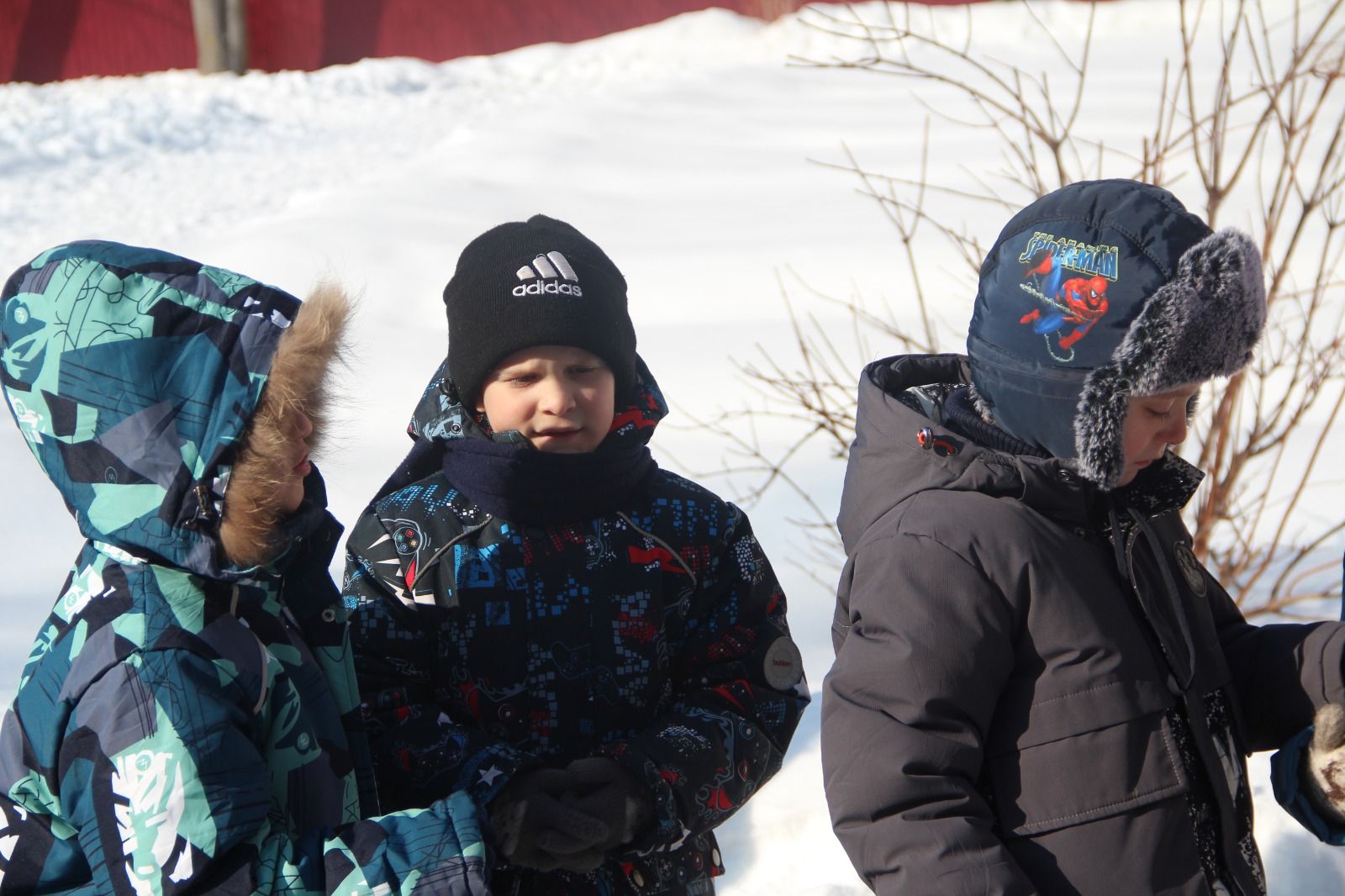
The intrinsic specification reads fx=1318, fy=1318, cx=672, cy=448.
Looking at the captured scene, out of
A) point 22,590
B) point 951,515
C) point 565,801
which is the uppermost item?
point 951,515

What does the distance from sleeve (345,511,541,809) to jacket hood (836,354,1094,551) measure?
590 mm

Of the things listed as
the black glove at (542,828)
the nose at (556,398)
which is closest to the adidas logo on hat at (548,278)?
the nose at (556,398)

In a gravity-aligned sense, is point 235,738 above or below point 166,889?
above

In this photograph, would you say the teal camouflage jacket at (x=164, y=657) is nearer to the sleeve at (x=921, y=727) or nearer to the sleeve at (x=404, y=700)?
the sleeve at (x=404, y=700)

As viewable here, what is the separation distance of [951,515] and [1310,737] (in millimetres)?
625

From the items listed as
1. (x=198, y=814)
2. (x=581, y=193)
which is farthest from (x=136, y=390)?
(x=581, y=193)

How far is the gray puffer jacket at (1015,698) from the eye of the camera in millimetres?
1528

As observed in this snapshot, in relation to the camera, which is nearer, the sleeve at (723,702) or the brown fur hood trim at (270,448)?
the brown fur hood trim at (270,448)

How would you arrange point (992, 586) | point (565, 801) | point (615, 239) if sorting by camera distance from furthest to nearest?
point (615, 239)
point (565, 801)
point (992, 586)

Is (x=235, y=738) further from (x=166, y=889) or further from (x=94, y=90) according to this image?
(x=94, y=90)

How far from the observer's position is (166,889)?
4.44ft

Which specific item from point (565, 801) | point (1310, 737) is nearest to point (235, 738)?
point (565, 801)

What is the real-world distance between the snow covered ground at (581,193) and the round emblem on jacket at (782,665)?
0.73m

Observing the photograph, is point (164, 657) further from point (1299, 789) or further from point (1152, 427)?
point (1299, 789)
